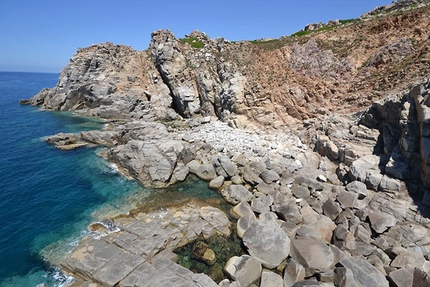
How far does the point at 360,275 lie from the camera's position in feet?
47.8

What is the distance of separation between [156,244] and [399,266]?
52.5ft

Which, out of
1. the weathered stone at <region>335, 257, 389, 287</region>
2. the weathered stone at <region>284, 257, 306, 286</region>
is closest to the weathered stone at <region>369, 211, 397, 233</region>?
the weathered stone at <region>335, 257, 389, 287</region>

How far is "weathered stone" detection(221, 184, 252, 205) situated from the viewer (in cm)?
2342

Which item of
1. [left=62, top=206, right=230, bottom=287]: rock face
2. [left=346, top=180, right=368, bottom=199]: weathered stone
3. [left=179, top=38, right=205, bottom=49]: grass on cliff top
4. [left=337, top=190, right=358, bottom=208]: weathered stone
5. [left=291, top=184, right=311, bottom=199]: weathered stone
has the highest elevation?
[left=179, top=38, right=205, bottom=49]: grass on cliff top

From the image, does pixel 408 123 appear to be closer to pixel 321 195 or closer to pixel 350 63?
pixel 321 195

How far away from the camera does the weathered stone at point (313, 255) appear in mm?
15422

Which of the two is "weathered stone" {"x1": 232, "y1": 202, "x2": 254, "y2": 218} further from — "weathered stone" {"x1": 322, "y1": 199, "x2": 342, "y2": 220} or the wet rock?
"weathered stone" {"x1": 322, "y1": 199, "x2": 342, "y2": 220}

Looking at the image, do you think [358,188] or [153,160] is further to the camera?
[153,160]

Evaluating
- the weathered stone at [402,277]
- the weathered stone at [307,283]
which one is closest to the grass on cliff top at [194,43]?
the weathered stone at [307,283]

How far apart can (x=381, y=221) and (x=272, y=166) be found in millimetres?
11711

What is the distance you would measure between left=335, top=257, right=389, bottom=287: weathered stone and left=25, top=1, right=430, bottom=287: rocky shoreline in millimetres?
61

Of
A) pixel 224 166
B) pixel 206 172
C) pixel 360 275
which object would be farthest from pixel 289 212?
pixel 206 172

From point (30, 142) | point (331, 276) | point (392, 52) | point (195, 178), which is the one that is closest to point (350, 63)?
point (392, 52)

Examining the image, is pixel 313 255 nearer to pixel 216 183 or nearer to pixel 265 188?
pixel 265 188
